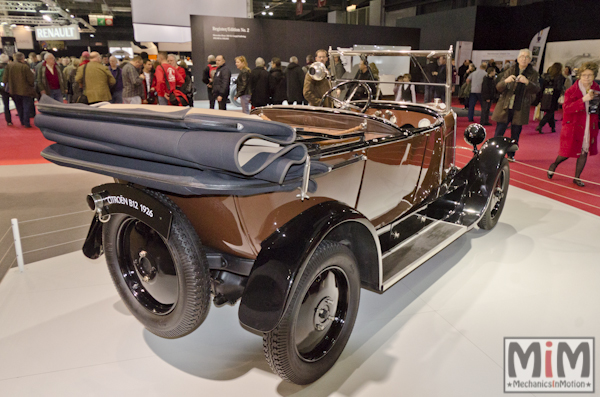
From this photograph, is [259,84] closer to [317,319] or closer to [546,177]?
[546,177]

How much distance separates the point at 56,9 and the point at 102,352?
22.8 meters

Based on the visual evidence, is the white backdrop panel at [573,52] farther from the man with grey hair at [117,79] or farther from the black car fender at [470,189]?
the man with grey hair at [117,79]

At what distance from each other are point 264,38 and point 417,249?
41.0 feet

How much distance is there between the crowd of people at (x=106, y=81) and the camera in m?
7.79

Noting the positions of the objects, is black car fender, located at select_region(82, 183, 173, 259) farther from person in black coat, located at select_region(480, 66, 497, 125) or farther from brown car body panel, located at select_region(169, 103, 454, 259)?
person in black coat, located at select_region(480, 66, 497, 125)

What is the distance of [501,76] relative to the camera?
6.92 meters

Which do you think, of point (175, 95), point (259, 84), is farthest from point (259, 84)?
point (175, 95)

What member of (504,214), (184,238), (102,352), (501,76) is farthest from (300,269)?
(501,76)

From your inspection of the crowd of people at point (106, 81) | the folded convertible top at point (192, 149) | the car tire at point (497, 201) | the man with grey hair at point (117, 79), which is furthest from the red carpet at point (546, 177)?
the man with grey hair at point (117, 79)

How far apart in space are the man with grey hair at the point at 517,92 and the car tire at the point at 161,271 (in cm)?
537

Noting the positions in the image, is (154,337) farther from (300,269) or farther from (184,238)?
(300,269)

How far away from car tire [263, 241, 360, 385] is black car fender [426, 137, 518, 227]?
166 centimetres

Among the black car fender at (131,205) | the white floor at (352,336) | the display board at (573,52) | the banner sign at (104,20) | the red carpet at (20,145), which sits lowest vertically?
the white floor at (352,336)

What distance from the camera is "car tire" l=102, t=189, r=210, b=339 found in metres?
1.94
